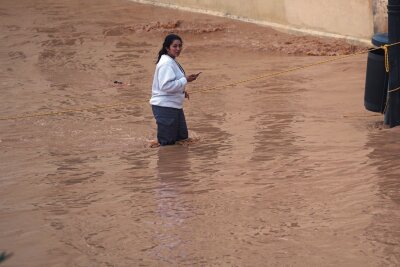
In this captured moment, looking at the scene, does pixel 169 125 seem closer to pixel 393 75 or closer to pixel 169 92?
pixel 169 92

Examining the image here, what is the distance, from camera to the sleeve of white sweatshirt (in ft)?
28.6

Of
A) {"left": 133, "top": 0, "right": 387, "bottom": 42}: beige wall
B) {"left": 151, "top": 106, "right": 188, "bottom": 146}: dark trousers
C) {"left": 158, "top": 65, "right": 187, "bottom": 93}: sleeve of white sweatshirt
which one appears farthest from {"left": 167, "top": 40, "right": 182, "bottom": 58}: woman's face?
{"left": 133, "top": 0, "right": 387, "bottom": 42}: beige wall

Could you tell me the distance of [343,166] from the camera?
7500mm

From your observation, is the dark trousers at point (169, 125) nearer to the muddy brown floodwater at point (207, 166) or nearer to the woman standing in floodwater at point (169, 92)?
the woman standing in floodwater at point (169, 92)

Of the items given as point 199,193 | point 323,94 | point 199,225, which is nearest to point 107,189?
point 199,193

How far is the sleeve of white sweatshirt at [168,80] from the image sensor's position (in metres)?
8.70

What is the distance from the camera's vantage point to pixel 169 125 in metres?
8.97

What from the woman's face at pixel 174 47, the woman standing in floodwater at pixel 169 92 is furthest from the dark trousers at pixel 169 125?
the woman's face at pixel 174 47

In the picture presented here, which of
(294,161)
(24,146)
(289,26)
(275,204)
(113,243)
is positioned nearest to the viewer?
(113,243)

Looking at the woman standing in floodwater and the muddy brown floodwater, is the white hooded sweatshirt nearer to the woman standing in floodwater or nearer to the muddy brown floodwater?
the woman standing in floodwater

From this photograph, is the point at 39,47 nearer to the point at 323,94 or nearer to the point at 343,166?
the point at 323,94

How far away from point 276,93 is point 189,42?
463 cm

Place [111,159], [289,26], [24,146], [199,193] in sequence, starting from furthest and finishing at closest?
[289,26]
[24,146]
[111,159]
[199,193]

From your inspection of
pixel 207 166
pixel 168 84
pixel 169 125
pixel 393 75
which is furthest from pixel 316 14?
pixel 207 166
